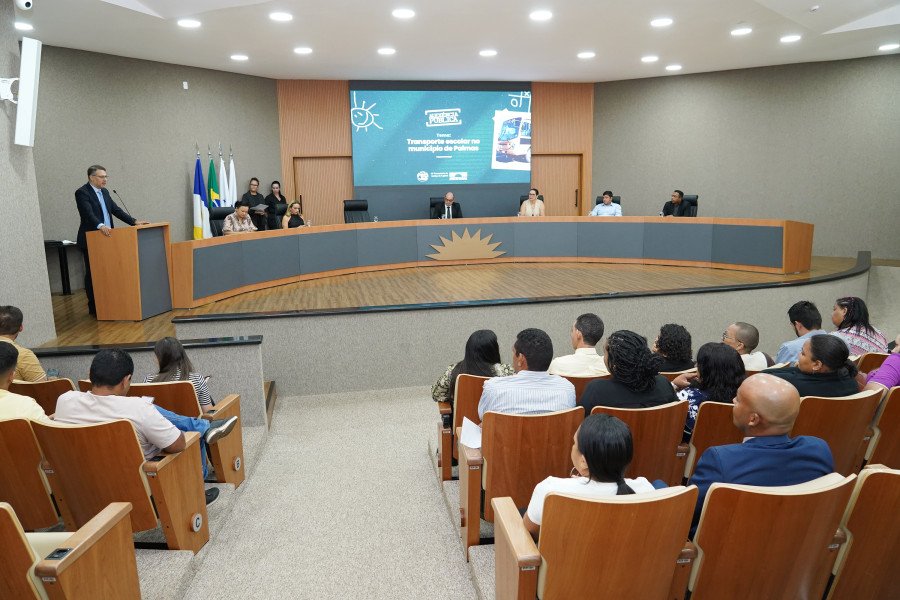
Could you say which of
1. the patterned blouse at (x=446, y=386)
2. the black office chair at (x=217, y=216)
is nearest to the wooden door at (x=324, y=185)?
the black office chair at (x=217, y=216)

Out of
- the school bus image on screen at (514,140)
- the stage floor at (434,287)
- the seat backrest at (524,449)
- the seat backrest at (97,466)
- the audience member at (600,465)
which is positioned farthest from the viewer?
the school bus image on screen at (514,140)

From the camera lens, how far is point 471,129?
37.8 feet

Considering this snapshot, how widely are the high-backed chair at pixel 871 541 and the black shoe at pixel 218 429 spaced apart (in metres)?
2.51

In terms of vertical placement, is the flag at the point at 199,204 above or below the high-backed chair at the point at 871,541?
above

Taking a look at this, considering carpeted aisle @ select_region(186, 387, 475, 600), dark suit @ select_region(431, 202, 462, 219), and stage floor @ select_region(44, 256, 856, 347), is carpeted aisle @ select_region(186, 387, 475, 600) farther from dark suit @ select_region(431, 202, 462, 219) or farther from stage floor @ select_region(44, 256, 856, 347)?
dark suit @ select_region(431, 202, 462, 219)

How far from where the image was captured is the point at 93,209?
5969 millimetres

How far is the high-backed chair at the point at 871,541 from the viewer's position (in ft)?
5.84

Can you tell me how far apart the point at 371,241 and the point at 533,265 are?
8.38 ft

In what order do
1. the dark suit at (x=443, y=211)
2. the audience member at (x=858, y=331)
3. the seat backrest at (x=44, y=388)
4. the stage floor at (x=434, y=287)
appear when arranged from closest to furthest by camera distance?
the seat backrest at (x=44, y=388), the audience member at (x=858, y=331), the stage floor at (x=434, y=287), the dark suit at (x=443, y=211)

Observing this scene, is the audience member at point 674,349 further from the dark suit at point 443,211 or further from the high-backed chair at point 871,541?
the dark suit at point 443,211

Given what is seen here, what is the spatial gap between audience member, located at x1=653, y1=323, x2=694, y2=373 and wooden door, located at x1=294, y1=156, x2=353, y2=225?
8865mm

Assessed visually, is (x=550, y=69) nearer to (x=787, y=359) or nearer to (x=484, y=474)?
(x=787, y=359)

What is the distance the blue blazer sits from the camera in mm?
1895

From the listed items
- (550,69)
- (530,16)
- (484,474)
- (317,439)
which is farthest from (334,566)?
(550,69)
